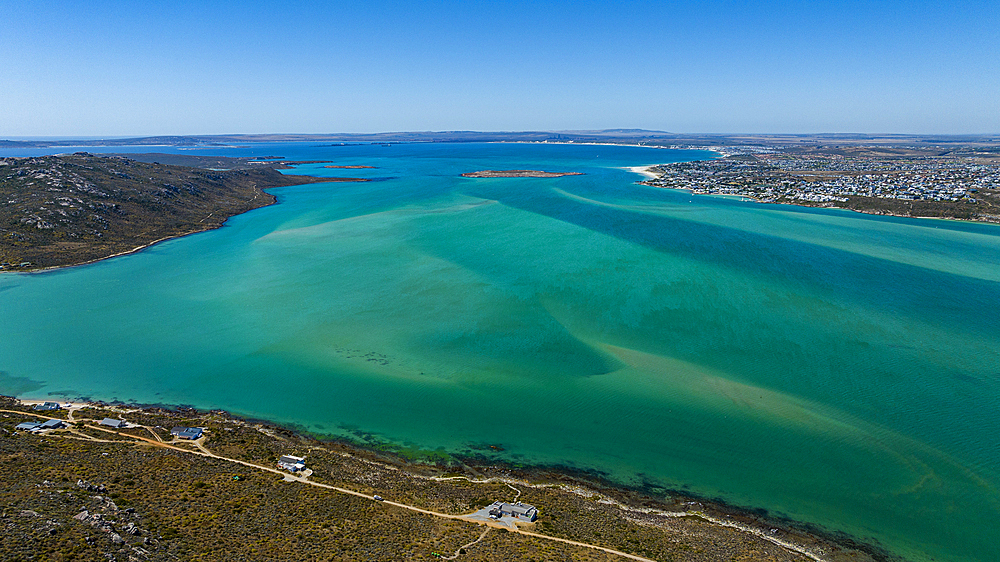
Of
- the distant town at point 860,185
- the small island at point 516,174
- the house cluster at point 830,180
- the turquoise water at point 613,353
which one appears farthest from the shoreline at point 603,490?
the small island at point 516,174

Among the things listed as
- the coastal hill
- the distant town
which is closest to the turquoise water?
the coastal hill

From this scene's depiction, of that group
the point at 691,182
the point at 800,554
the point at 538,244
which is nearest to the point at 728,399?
the point at 800,554

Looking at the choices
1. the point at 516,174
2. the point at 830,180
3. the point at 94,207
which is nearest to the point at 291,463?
the point at 94,207

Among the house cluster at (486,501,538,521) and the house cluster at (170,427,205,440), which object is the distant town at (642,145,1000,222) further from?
the house cluster at (170,427,205,440)

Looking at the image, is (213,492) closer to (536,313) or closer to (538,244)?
(536,313)

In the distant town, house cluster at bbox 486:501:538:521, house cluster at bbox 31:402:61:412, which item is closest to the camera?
house cluster at bbox 486:501:538:521

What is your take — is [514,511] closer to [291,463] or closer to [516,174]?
[291,463]

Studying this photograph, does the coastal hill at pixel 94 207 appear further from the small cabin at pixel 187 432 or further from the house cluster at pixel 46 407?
the small cabin at pixel 187 432
